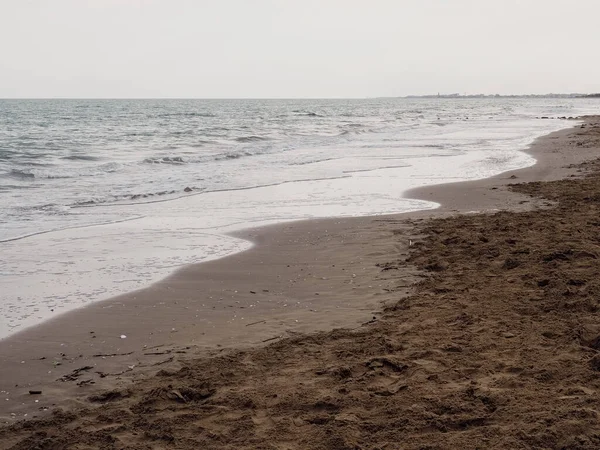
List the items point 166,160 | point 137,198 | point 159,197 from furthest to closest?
point 166,160 < point 159,197 < point 137,198

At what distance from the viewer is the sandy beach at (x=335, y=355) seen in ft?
11.1

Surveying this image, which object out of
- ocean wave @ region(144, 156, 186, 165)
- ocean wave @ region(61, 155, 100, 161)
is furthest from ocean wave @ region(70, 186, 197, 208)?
ocean wave @ region(61, 155, 100, 161)

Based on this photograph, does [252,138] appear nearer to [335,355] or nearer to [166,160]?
[166,160]

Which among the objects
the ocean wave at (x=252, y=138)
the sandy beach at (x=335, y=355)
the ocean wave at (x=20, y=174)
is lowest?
the sandy beach at (x=335, y=355)

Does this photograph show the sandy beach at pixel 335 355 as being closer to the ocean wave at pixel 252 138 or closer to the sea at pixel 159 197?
the sea at pixel 159 197

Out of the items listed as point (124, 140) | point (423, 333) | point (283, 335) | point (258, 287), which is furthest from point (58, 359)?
point (124, 140)

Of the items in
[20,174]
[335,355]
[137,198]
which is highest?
[20,174]

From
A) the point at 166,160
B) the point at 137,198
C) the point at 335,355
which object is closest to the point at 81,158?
the point at 166,160

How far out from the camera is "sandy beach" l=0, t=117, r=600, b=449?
339 centimetres

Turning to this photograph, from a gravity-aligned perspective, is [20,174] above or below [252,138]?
below

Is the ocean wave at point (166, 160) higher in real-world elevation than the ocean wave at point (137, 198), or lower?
higher

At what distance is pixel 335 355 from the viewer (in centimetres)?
448

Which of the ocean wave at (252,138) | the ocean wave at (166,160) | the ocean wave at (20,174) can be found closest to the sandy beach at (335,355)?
the ocean wave at (20,174)

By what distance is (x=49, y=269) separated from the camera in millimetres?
7184
